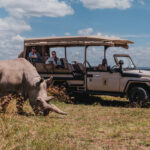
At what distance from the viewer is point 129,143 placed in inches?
229

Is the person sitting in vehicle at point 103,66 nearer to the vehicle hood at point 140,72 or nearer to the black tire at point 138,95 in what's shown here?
the vehicle hood at point 140,72

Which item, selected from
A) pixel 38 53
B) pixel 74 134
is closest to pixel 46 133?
pixel 74 134

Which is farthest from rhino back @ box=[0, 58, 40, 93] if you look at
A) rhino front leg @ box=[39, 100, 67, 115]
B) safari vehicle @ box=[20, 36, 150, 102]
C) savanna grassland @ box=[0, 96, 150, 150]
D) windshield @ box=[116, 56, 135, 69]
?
windshield @ box=[116, 56, 135, 69]

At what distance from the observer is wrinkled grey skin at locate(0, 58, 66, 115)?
9016 millimetres

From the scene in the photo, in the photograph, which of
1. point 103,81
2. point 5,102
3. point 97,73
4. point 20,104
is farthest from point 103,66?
point 5,102

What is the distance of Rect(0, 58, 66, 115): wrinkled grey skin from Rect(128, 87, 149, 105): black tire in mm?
3487

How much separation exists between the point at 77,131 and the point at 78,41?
5806mm

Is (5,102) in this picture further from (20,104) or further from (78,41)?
(78,41)

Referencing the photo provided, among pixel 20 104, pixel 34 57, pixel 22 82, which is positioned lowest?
pixel 20 104

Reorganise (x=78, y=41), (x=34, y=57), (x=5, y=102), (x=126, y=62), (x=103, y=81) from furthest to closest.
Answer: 1. (x=34, y=57)
2. (x=126, y=62)
3. (x=78, y=41)
4. (x=103, y=81)
5. (x=5, y=102)

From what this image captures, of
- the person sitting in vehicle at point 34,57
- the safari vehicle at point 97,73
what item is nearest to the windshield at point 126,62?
the safari vehicle at point 97,73

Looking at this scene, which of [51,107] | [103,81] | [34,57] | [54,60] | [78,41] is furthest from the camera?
[34,57]

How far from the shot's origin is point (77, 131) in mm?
6918

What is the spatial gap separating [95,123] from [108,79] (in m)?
3.86
